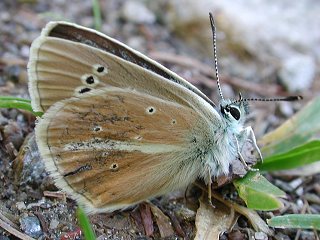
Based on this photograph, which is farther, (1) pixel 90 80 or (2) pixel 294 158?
(2) pixel 294 158

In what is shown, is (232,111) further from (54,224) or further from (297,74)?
(297,74)

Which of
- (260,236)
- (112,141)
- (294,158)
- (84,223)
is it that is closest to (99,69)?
(112,141)

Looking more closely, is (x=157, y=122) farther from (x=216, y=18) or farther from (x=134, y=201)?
(x=216, y=18)

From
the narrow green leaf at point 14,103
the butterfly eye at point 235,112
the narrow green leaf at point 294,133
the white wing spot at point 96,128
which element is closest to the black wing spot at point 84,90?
the white wing spot at point 96,128

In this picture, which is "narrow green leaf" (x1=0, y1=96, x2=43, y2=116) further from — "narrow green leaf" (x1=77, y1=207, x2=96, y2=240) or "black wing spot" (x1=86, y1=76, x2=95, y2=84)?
"narrow green leaf" (x1=77, y1=207, x2=96, y2=240)

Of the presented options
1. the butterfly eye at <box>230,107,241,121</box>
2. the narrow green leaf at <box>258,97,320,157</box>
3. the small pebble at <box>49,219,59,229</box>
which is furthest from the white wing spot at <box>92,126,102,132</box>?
the narrow green leaf at <box>258,97,320,157</box>

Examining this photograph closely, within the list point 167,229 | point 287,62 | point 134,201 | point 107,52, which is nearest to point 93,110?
point 107,52
